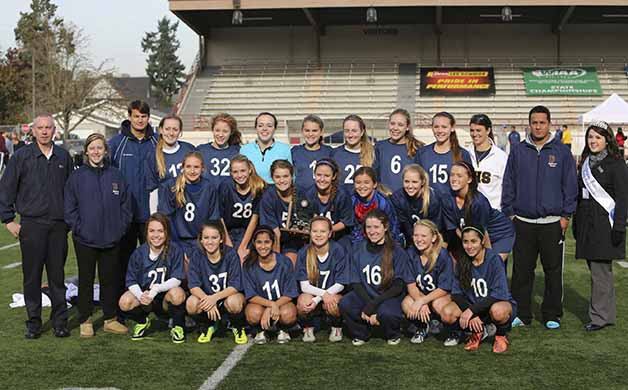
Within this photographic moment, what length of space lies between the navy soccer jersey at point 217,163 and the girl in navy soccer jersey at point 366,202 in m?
1.04

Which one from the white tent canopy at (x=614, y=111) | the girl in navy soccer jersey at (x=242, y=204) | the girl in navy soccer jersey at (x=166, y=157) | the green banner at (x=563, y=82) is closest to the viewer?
the girl in navy soccer jersey at (x=242, y=204)

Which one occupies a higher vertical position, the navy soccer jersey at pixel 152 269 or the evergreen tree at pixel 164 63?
the evergreen tree at pixel 164 63

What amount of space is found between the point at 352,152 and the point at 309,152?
33 cm

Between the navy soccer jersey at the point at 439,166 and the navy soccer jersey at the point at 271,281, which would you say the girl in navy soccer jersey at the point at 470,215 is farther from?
the navy soccer jersey at the point at 271,281

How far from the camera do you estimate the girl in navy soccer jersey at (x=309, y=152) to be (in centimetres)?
557

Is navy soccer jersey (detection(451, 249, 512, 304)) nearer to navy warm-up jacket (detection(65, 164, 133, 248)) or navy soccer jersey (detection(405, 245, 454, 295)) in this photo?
navy soccer jersey (detection(405, 245, 454, 295))

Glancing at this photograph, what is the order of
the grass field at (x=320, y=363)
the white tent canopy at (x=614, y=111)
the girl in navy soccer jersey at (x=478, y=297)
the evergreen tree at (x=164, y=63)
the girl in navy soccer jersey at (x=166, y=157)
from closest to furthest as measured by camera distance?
the grass field at (x=320, y=363) → the girl in navy soccer jersey at (x=478, y=297) → the girl in navy soccer jersey at (x=166, y=157) → the white tent canopy at (x=614, y=111) → the evergreen tree at (x=164, y=63)

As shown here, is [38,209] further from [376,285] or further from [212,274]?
[376,285]

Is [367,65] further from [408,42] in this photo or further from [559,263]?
[559,263]

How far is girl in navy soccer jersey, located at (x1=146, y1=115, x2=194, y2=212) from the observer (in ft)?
18.4

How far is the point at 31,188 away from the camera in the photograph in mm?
5234

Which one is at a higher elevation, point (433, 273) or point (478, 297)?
point (433, 273)

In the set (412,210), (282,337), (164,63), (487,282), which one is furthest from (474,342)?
(164,63)

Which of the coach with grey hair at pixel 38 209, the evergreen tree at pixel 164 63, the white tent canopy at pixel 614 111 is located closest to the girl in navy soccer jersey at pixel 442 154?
the coach with grey hair at pixel 38 209
